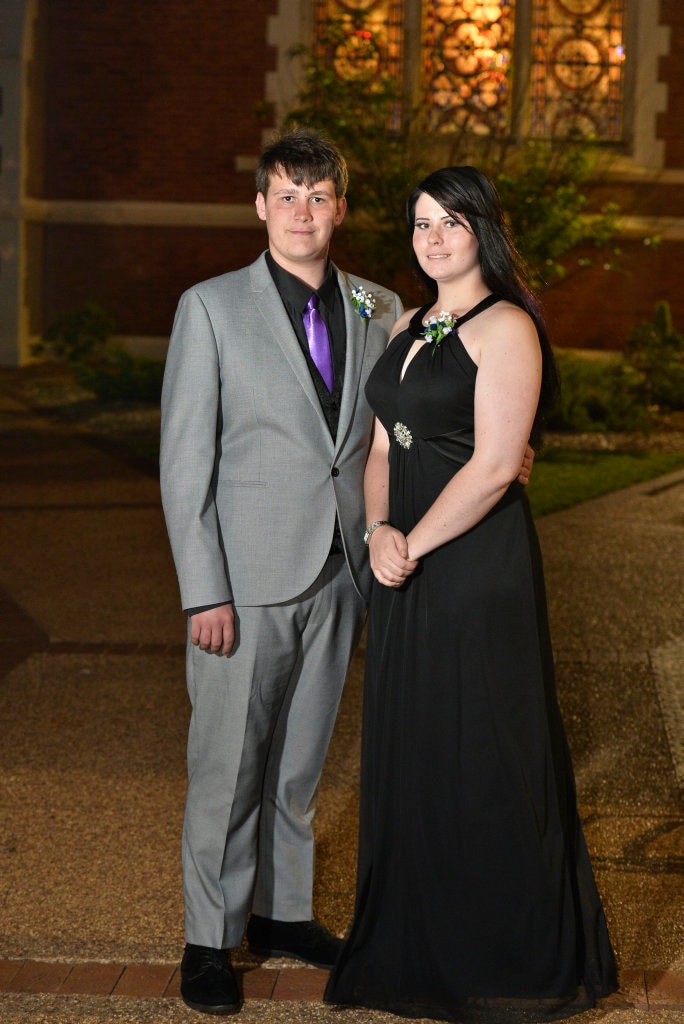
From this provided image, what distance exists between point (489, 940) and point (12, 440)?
10.6m

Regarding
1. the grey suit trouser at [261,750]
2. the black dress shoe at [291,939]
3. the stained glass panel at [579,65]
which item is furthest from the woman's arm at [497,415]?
the stained glass panel at [579,65]

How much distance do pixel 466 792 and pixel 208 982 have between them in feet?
2.67

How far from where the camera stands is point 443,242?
3090 mm

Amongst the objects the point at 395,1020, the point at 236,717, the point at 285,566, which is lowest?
the point at 395,1020

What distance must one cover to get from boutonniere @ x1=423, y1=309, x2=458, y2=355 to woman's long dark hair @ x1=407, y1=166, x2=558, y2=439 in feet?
0.45

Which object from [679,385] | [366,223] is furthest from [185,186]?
[679,385]

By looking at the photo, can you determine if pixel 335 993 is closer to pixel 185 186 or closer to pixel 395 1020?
pixel 395 1020

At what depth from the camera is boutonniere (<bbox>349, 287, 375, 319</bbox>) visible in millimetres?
3434

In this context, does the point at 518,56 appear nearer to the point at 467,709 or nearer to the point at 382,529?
the point at 382,529

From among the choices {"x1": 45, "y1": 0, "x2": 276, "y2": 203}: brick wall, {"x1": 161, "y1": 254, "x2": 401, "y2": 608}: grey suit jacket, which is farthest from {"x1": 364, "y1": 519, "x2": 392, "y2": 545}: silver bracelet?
{"x1": 45, "y1": 0, "x2": 276, "y2": 203}: brick wall

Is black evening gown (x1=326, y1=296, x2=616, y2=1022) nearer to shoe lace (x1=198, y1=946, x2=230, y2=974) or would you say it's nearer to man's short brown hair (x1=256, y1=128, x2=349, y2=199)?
shoe lace (x1=198, y1=946, x2=230, y2=974)

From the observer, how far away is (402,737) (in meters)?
3.23

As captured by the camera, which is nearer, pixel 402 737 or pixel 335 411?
pixel 402 737

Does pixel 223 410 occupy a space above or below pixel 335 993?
above
